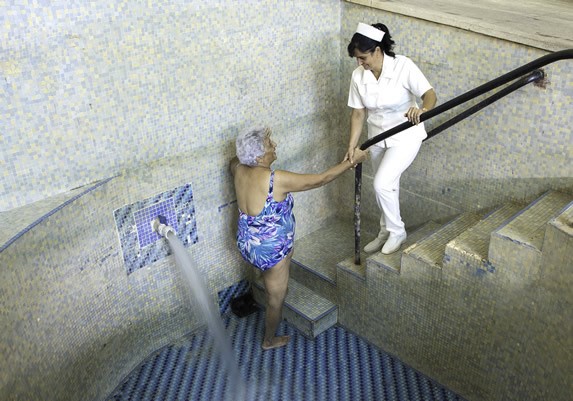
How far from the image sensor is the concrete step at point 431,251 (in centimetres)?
399

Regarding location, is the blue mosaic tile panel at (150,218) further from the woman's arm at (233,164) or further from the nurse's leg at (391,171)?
the nurse's leg at (391,171)

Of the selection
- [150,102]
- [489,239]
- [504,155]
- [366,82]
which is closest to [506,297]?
[489,239]

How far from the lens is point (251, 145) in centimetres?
392

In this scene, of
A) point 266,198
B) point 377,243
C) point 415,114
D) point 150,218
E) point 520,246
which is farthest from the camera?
point 377,243

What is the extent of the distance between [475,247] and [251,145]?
1.52 metres

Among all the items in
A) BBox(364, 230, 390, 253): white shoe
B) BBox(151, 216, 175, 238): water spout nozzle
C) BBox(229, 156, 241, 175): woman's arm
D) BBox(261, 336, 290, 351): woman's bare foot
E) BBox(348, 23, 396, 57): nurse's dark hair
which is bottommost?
BBox(261, 336, 290, 351): woman's bare foot

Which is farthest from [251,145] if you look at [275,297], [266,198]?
[275,297]

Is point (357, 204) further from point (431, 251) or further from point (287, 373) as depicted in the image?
point (287, 373)

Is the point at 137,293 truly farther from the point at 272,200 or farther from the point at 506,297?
the point at 506,297

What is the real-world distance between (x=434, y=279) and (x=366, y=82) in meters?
1.37

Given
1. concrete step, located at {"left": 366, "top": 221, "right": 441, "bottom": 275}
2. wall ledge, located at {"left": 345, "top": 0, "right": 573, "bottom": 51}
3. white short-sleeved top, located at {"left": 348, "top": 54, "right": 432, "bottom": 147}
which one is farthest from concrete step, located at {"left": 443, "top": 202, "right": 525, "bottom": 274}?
wall ledge, located at {"left": 345, "top": 0, "right": 573, "bottom": 51}


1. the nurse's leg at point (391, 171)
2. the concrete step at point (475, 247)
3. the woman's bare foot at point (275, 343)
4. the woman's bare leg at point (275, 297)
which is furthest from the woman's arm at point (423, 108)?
the woman's bare foot at point (275, 343)

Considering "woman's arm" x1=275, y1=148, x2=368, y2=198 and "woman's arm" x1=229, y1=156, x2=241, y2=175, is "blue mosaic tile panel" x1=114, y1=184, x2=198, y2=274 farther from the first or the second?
"woman's arm" x1=275, y1=148, x2=368, y2=198

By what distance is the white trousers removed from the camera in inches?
166
